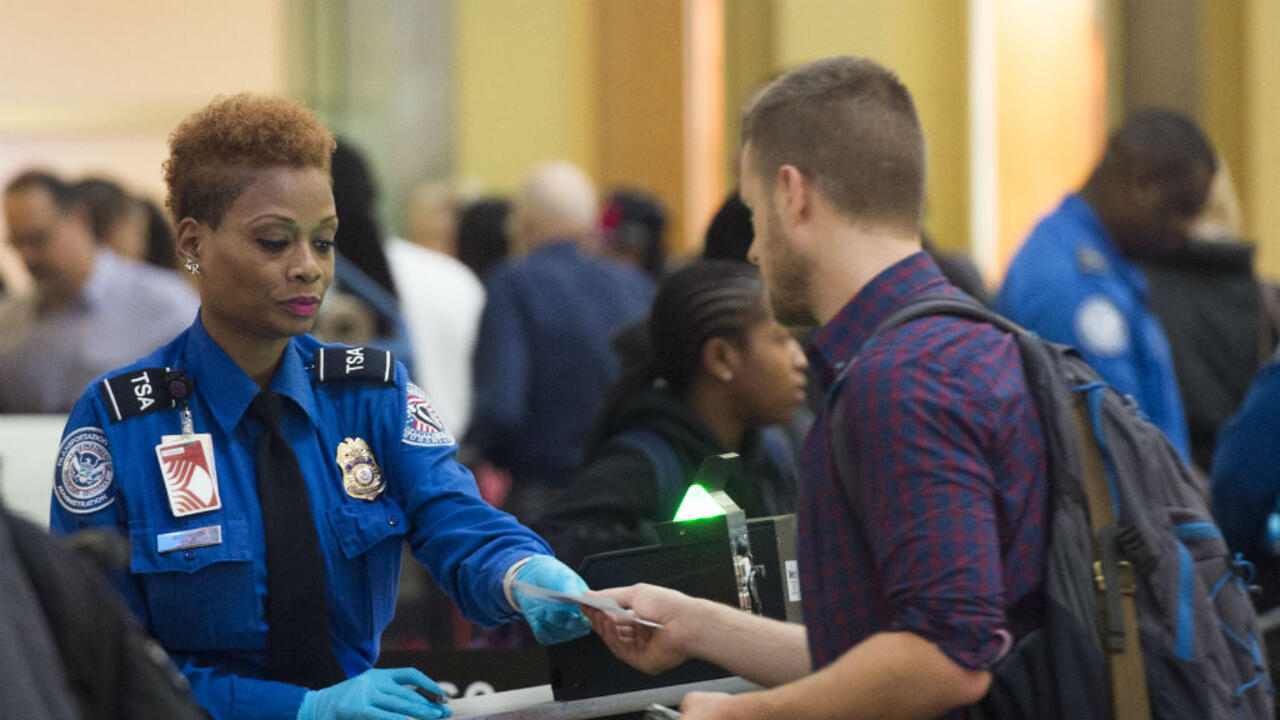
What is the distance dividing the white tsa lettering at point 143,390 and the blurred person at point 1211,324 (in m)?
3.31

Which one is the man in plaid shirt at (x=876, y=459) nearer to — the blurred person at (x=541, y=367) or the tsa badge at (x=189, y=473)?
the tsa badge at (x=189, y=473)

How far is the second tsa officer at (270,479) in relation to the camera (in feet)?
7.49

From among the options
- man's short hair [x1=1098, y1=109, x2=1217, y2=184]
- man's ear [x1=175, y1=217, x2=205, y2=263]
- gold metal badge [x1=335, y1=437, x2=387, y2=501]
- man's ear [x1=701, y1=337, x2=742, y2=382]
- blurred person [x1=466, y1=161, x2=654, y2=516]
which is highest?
man's ear [x1=175, y1=217, x2=205, y2=263]

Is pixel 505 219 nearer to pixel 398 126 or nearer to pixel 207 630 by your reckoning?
pixel 398 126

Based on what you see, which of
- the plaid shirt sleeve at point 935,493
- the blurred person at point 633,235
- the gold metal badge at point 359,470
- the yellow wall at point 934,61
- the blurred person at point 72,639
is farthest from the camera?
the yellow wall at point 934,61

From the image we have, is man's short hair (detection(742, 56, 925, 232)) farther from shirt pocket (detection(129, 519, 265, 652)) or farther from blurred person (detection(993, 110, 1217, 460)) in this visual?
blurred person (detection(993, 110, 1217, 460))

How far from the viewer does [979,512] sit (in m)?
1.84

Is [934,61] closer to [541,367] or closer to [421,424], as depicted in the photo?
[541,367]

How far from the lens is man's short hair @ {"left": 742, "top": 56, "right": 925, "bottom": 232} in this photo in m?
2.13

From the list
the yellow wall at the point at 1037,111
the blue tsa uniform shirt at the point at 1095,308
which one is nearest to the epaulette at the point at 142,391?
the blue tsa uniform shirt at the point at 1095,308

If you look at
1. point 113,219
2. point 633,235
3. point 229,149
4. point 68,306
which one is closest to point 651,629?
point 229,149

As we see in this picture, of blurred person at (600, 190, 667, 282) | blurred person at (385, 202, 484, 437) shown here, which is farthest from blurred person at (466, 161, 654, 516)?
blurred person at (600, 190, 667, 282)

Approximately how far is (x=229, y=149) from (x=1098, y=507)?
1269 mm

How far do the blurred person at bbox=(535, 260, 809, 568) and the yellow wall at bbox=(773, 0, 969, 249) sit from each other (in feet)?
16.0
